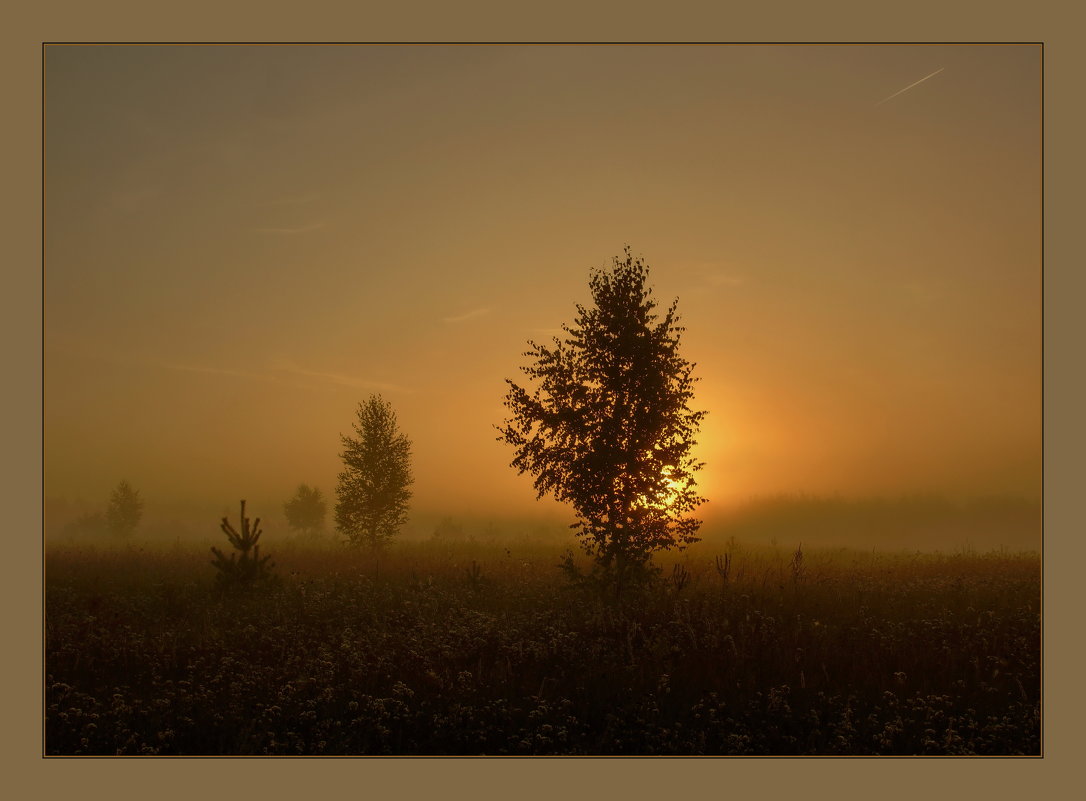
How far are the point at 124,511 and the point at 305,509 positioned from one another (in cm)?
1767

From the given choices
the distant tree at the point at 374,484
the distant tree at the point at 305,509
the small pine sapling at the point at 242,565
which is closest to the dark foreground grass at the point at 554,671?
the small pine sapling at the point at 242,565

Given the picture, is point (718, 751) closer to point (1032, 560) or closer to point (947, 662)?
point (947, 662)

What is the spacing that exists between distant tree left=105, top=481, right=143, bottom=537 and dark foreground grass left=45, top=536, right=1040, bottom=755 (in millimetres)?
61068

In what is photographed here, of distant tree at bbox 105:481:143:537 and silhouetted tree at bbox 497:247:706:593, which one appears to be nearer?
silhouetted tree at bbox 497:247:706:593

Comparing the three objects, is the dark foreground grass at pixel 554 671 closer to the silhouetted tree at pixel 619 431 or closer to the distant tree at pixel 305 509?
the silhouetted tree at pixel 619 431

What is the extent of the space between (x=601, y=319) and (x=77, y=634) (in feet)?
43.6

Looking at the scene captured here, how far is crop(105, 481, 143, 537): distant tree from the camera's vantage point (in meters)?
68.8

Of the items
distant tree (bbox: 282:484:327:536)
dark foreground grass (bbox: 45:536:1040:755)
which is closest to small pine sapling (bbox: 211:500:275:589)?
dark foreground grass (bbox: 45:536:1040:755)

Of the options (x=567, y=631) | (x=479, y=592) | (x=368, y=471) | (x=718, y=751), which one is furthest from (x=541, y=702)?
(x=368, y=471)

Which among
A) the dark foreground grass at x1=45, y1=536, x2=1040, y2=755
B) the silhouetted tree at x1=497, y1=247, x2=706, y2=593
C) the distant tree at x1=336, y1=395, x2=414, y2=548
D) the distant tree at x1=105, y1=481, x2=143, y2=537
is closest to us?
the dark foreground grass at x1=45, y1=536, x2=1040, y2=755

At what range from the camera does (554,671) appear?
34.0 feet

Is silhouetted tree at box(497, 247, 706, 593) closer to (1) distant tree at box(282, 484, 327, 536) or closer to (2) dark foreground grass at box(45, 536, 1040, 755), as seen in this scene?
(2) dark foreground grass at box(45, 536, 1040, 755)

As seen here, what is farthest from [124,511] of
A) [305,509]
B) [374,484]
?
[374,484]

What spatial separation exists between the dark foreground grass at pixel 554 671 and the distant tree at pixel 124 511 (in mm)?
61068
